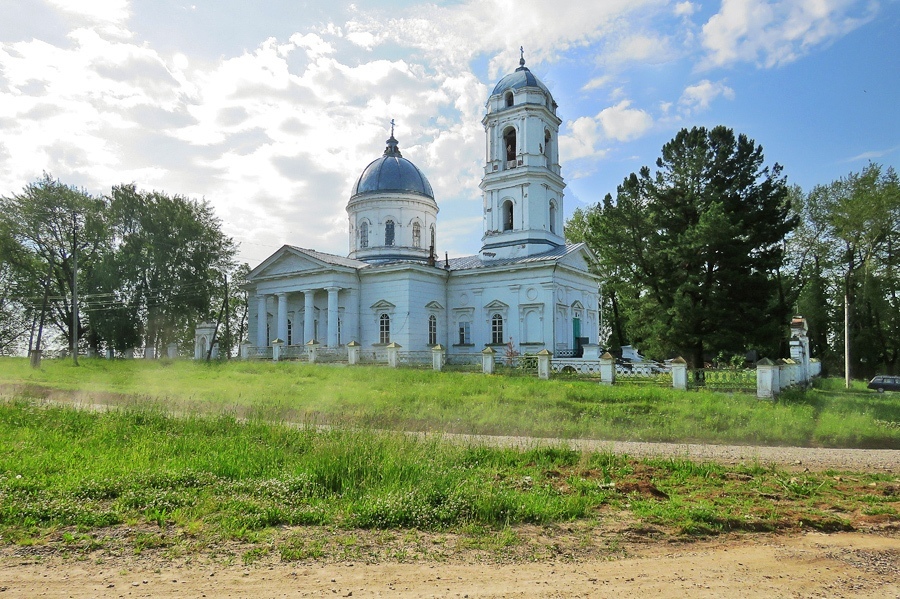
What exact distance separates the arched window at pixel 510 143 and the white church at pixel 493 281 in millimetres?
61

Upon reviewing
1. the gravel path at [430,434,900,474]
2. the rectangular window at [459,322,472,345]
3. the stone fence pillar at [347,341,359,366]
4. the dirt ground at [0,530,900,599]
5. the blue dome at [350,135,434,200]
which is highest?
the blue dome at [350,135,434,200]

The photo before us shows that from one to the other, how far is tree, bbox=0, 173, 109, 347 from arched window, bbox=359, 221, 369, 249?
1781 cm

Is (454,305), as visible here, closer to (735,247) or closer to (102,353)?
(735,247)

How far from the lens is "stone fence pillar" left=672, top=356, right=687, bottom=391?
721 inches

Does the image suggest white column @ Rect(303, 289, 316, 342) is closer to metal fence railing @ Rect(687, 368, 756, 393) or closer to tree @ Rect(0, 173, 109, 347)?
tree @ Rect(0, 173, 109, 347)

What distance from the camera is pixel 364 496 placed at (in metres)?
6.89

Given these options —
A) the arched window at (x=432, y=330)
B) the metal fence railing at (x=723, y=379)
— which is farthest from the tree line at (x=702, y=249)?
the arched window at (x=432, y=330)

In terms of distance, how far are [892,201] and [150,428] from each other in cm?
3921

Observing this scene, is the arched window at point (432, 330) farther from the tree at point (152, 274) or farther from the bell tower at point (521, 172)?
the tree at point (152, 274)

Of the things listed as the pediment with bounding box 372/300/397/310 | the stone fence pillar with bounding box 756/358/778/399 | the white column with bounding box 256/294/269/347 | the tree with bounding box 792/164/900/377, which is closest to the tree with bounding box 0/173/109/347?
the white column with bounding box 256/294/269/347

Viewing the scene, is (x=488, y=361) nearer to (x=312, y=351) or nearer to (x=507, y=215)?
(x=312, y=351)

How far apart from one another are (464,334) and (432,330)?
176 centimetres

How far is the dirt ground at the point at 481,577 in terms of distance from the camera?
15.3ft

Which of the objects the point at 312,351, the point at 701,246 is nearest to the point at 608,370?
the point at 701,246
